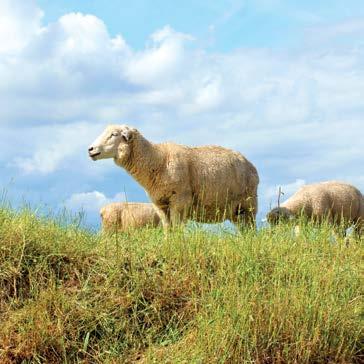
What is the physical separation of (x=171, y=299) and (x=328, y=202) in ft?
33.3

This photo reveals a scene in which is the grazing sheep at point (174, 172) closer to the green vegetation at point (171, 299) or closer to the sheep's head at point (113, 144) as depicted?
the sheep's head at point (113, 144)

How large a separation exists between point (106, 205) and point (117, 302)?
13.4 metres

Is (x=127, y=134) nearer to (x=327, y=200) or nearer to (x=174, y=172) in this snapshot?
(x=174, y=172)

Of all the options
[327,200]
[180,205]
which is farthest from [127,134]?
[327,200]

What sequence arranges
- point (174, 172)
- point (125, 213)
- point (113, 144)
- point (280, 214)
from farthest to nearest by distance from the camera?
1. point (125, 213)
2. point (280, 214)
3. point (113, 144)
4. point (174, 172)

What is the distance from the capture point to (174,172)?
12.1m

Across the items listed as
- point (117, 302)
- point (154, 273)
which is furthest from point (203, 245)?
point (117, 302)

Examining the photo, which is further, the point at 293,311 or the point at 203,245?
the point at 203,245

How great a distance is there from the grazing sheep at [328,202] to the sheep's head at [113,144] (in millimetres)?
4595

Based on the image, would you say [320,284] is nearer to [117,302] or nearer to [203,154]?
[117,302]

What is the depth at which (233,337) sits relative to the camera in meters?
6.02

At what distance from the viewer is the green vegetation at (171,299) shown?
620cm

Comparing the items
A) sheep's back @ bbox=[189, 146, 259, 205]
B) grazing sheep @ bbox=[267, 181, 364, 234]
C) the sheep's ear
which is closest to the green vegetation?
sheep's back @ bbox=[189, 146, 259, 205]

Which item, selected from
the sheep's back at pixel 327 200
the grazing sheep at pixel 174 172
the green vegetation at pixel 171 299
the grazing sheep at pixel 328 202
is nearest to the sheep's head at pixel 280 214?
the grazing sheep at pixel 328 202
